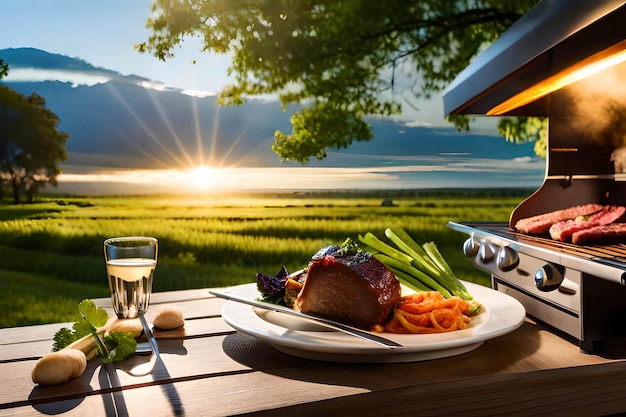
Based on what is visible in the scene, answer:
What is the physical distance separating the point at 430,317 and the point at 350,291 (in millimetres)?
174

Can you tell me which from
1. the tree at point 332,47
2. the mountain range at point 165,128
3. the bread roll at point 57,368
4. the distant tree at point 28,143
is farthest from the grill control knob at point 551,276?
the distant tree at point 28,143

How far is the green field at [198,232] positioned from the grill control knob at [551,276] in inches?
140

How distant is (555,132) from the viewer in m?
1.83

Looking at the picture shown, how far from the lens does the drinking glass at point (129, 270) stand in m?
1.35

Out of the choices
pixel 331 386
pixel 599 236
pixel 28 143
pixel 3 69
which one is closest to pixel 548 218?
pixel 599 236

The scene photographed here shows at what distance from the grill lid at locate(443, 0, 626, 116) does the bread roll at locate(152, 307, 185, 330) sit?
99 cm

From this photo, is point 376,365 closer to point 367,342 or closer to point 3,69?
point 367,342

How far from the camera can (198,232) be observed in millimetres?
4746

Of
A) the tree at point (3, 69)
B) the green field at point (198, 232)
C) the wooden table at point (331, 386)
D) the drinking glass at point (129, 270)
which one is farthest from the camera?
the green field at point (198, 232)

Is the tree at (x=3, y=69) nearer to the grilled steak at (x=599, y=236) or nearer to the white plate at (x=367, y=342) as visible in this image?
the white plate at (x=367, y=342)

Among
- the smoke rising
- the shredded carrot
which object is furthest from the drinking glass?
the smoke rising

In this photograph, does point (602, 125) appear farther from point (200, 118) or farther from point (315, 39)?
point (200, 118)

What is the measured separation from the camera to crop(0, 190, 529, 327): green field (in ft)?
14.1

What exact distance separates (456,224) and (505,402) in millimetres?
871
